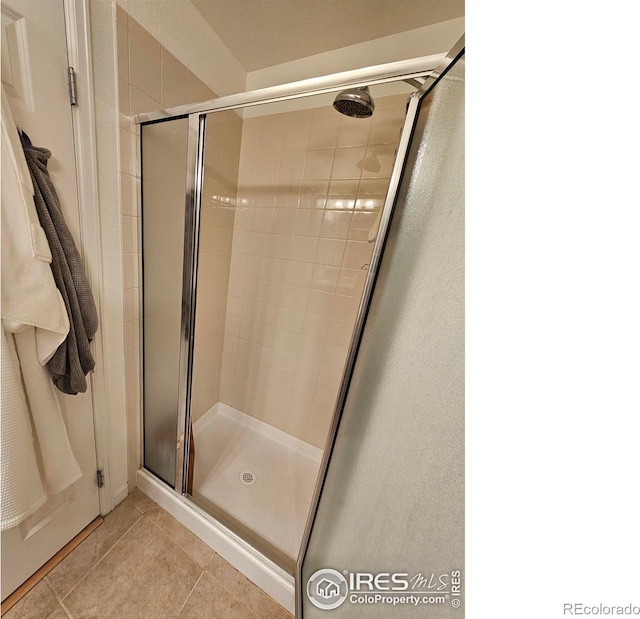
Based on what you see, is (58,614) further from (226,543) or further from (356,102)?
(356,102)

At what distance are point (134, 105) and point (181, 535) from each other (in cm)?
169

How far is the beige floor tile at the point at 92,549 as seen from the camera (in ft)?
2.91

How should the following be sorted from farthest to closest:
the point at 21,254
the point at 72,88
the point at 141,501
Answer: the point at 141,501 → the point at 72,88 → the point at 21,254

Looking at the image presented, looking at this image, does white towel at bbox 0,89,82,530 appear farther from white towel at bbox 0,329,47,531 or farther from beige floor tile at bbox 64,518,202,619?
beige floor tile at bbox 64,518,202,619

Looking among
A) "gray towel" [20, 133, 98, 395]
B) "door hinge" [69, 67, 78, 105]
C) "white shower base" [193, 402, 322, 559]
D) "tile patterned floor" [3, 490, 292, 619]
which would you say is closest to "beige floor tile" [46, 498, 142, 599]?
"tile patterned floor" [3, 490, 292, 619]

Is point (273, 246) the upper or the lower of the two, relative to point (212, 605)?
upper

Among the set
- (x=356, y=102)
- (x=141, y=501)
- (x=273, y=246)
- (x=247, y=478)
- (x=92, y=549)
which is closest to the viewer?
(x=356, y=102)

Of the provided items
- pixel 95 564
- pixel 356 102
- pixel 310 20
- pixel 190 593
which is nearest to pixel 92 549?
pixel 95 564

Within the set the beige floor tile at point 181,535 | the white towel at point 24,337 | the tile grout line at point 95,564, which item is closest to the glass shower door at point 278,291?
the beige floor tile at point 181,535

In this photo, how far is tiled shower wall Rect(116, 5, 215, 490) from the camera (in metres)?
0.85

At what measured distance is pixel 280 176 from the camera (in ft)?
4.68

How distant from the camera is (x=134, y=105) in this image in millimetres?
897
